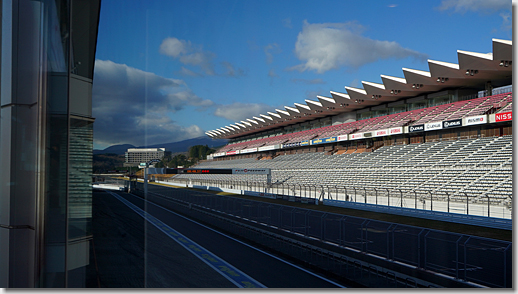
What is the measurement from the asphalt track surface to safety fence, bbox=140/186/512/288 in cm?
58

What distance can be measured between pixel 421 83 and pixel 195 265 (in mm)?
19087

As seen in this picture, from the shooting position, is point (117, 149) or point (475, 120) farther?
point (475, 120)

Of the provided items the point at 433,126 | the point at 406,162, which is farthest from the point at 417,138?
the point at 406,162

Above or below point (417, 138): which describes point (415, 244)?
below

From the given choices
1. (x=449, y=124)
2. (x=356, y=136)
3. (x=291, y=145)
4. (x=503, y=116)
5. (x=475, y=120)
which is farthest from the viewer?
(x=291, y=145)

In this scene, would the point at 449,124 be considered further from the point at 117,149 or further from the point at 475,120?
the point at 117,149

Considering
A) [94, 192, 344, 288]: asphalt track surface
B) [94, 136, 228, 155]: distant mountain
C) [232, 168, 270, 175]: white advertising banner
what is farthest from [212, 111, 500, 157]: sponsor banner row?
[94, 136, 228, 155]: distant mountain

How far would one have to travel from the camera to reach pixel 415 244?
13.8ft

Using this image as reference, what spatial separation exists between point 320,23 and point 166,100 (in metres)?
1.55

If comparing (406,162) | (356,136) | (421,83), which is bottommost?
(406,162)

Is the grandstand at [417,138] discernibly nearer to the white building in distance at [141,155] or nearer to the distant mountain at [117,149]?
the white building in distance at [141,155]

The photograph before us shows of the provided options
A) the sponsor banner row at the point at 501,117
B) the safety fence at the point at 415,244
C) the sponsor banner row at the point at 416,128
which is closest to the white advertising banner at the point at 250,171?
the sponsor banner row at the point at 416,128

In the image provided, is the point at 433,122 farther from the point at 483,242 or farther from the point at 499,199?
the point at 483,242

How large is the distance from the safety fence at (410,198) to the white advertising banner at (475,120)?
6.05 meters
